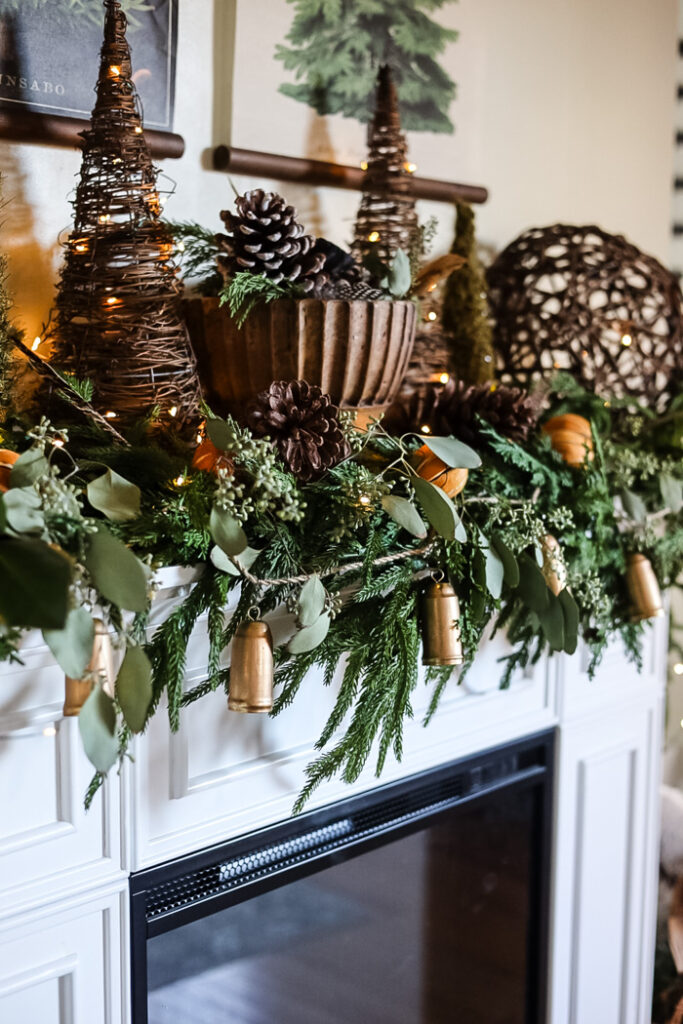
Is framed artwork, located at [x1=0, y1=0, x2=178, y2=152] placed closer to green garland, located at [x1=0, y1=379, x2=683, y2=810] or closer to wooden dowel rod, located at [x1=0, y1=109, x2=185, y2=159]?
wooden dowel rod, located at [x1=0, y1=109, x2=185, y2=159]

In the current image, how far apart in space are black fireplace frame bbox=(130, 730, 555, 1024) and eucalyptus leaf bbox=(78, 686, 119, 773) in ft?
0.93

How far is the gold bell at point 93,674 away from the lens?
67 cm

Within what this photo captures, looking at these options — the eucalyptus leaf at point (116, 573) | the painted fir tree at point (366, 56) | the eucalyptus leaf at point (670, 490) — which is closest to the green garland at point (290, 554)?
the eucalyptus leaf at point (116, 573)

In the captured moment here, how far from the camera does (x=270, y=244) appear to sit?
0.97 m

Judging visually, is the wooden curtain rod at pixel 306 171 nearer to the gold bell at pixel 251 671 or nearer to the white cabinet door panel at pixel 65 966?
the gold bell at pixel 251 671

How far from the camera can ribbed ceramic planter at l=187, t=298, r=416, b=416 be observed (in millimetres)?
979

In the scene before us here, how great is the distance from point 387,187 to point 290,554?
61cm

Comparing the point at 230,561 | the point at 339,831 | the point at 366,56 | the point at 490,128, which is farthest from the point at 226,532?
the point at 490,128

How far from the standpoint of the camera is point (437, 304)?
136 cm

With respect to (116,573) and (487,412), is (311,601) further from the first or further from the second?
(487,412)

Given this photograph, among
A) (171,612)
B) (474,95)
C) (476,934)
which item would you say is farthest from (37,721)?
(474,95)

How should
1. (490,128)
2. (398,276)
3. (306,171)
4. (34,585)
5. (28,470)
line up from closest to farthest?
(34,585), (28,470), (398,276), (306,171), (490,128)

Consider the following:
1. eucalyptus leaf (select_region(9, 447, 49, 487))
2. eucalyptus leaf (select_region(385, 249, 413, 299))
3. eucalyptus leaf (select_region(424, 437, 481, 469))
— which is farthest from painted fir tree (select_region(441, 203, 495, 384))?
eucalyptus leaf (select_region(9, 447, 49, 487))

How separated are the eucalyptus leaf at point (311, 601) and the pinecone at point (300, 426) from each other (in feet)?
0.32
